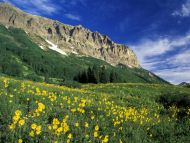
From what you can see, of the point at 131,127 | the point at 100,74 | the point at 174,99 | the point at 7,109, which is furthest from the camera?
the point at 100,74

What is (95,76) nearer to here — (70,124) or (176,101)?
(176,101)

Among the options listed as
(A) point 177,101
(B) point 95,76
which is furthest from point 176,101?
(B) point 95,76

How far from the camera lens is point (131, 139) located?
11.6 metres

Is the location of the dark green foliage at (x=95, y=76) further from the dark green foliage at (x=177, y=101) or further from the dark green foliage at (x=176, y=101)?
the dark green foliage at (x=177, y=101)

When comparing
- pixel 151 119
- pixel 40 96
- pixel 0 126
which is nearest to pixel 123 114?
pixel 151 119

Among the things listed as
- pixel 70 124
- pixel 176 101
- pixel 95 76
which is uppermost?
pixel 95 76

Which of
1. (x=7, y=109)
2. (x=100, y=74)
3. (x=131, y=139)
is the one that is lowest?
(x=131, y=139)

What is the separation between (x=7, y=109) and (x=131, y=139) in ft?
15.1

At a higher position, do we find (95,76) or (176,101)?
(95,76)

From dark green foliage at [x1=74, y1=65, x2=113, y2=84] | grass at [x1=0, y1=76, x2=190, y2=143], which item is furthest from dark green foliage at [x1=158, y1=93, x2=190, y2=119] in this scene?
dark green foliage at [x1=74, y1=65, x2=113, y2=84]

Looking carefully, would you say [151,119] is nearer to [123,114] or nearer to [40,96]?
[123,114]

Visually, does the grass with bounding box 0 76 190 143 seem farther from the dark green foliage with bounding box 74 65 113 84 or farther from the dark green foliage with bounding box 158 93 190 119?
the dark green foliage with bounding box 74 65 113 84

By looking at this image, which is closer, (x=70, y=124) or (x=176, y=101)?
(x=70, y=124)

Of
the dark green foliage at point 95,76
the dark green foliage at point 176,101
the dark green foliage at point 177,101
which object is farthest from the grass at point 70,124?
the dark green foliage at point 95,76
